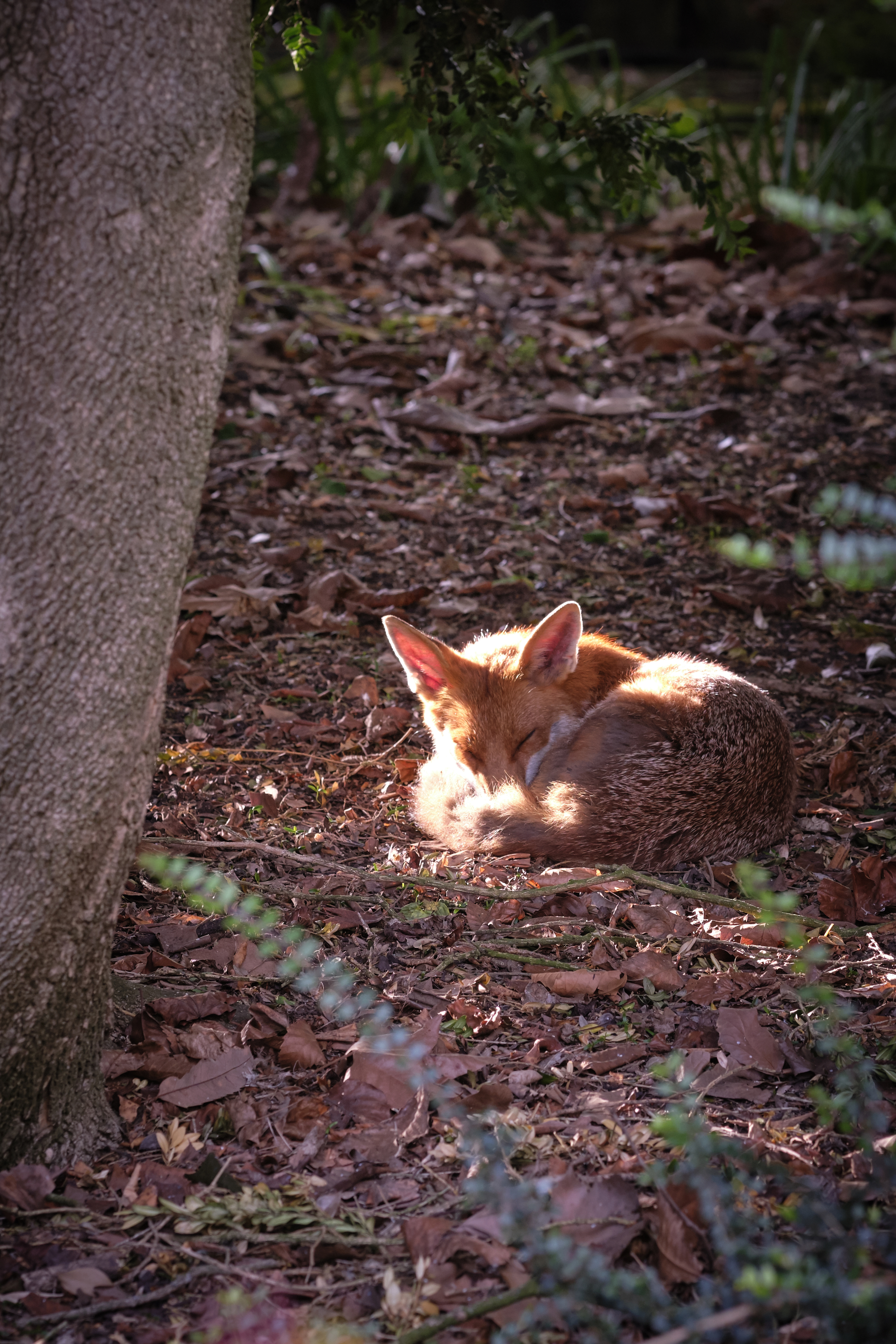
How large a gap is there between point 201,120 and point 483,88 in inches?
68.9

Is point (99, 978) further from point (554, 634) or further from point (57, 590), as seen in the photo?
point (554, 634)

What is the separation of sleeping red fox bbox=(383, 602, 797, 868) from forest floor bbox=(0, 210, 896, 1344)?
122 mm

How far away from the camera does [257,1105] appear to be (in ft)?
7.74

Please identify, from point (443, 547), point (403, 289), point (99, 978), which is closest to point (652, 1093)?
point (99, 978)

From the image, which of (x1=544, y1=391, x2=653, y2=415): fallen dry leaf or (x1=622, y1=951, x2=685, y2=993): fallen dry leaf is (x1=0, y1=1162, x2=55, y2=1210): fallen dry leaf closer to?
(x1=622, y1=951, x2=685, y2=993): fallen dry leaf

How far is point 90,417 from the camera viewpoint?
193 centimetres

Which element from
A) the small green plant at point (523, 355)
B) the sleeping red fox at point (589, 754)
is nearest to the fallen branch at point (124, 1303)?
the sleeping red fox at point (589, 754)

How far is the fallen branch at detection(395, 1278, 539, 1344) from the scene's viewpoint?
5.71 feet

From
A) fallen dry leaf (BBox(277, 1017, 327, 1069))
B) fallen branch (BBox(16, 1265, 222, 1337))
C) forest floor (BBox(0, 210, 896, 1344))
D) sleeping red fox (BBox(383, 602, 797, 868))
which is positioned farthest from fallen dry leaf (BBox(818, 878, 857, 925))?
fallen branch (BBox(16, 1265, 222, 1337))

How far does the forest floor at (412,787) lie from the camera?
2025 millimetres

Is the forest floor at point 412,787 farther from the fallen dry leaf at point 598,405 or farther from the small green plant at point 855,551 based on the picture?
the small green plant at point 855,551

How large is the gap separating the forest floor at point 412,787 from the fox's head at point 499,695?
354mm

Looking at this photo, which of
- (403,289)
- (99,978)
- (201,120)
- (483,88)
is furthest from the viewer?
(403,289)

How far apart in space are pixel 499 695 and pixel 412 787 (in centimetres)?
48
